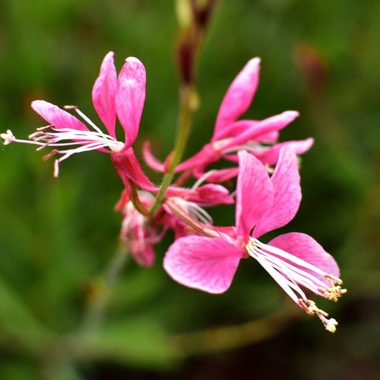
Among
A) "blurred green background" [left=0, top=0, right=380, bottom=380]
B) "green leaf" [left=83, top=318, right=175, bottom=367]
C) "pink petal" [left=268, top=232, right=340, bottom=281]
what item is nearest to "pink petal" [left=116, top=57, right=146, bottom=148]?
"pink petal" [left=268, top=232, right=340, bottom=281]

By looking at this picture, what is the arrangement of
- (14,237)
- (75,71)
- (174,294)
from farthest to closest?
(75,71) < (174,294) < (14,237)

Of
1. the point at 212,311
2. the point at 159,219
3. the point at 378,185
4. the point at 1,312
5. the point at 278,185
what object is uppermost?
the point at 278,185

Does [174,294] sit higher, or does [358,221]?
[358,221]

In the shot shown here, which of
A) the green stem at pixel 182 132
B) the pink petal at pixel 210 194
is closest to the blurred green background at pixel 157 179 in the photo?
the pink petal at pixel 210 194

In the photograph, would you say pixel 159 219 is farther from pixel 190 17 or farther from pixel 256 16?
pixel 256 16

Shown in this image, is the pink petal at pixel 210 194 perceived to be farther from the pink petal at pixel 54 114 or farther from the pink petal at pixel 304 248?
the pink petal at pixel 54 114

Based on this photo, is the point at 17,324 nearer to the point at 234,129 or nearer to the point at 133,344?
the point at 133,344

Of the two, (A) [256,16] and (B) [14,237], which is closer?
(B) [14,237]

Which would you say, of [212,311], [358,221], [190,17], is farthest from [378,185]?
[190,17]

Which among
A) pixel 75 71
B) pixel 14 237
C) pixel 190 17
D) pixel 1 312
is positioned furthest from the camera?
pixel 75 71
